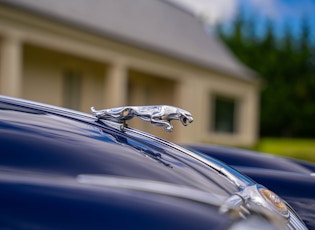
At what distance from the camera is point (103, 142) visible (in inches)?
77.1

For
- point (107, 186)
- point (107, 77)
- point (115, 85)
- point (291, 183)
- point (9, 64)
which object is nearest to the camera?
point (107, 186)

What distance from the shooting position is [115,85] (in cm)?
1387

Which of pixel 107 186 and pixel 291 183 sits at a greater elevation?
pixel 107 186

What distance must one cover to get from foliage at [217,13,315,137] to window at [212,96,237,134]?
81.2 feet

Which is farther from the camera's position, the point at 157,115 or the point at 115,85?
the point at 115,85

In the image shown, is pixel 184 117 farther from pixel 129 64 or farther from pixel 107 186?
pixel 129 64

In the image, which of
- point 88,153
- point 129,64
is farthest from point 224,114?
point 88,153

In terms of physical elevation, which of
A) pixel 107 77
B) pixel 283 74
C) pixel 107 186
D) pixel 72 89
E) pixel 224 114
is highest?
pixel 283 74

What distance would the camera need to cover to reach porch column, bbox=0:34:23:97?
10547mm

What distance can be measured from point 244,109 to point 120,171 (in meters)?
19.6

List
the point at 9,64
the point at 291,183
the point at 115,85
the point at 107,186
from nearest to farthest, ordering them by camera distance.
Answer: the point at 107,186, the point at 291,183, the point at 9,64, the point at 115,85

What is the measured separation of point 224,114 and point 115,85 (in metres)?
7.45

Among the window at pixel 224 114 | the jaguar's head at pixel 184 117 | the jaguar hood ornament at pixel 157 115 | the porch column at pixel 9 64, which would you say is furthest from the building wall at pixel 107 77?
the jaguar's head at pixel 184 117

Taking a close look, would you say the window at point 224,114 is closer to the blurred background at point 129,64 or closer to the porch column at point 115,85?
the blurred background at point 129,64
